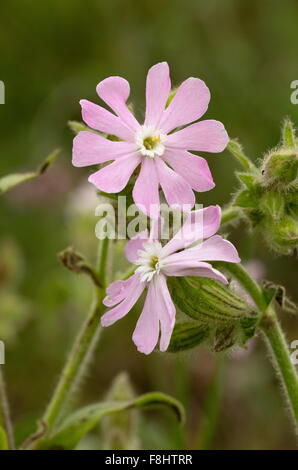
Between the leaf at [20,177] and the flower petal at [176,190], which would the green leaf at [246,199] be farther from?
the leaf at [20,177]

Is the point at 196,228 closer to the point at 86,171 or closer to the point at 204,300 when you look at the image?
the point at 204,300

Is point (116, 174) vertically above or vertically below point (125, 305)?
above

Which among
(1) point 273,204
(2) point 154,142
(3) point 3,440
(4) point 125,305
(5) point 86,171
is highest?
(5) point 86,171

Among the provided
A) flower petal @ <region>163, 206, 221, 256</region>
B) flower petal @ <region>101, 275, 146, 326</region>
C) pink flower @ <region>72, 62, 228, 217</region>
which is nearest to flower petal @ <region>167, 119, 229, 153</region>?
pink flower @ <region>72, 62, 228, 217</region>

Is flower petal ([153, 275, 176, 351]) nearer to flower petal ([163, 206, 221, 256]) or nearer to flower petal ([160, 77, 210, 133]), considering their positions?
flower petal ([163, 206, 221, 256])

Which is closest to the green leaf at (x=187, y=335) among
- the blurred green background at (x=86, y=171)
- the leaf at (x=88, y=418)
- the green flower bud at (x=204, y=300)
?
the green flower bud at (x=204, y=300)

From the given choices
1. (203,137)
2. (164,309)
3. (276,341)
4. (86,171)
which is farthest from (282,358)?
(86,171)

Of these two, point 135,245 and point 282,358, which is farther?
point 282,358

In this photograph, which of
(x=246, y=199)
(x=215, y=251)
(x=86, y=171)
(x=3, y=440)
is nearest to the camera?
(x=215, y=251)
